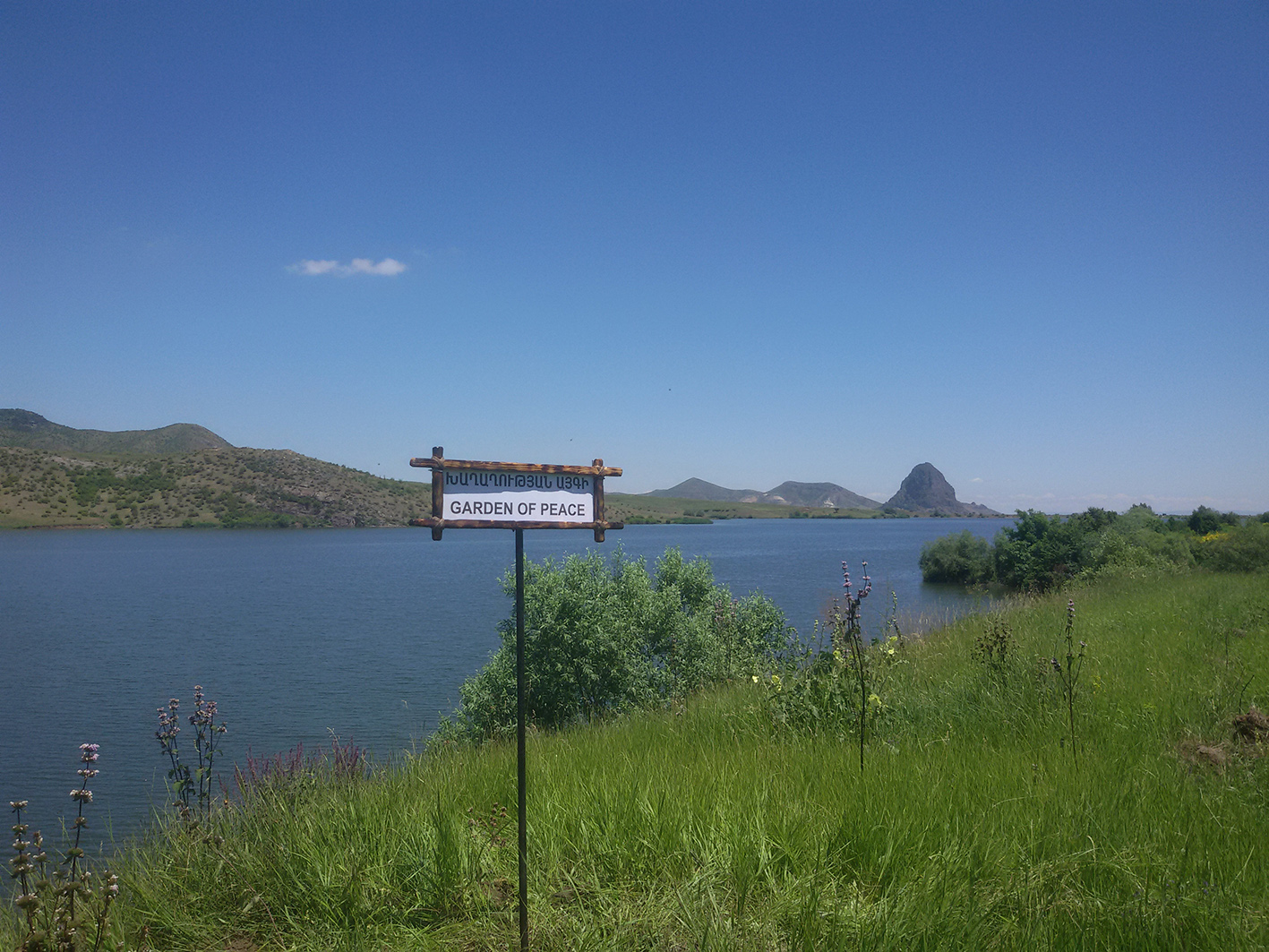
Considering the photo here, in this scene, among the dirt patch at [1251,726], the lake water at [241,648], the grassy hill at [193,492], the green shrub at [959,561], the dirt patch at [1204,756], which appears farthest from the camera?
the grassy hill at [193,492]

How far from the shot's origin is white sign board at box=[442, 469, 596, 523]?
4.38 metres

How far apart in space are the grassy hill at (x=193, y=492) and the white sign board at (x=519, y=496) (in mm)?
112190

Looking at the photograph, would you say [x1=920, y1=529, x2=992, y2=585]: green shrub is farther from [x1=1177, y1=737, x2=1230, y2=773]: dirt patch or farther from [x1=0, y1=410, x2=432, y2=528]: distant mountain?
[x1=0, y1=410, x2=432, y2=528]: distant mountain

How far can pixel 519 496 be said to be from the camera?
4492 mm

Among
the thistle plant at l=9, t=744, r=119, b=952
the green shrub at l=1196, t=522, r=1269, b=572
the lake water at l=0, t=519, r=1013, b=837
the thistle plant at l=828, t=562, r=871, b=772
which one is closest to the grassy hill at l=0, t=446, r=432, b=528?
the lake water at l=0, t=519, r=1013, b=837

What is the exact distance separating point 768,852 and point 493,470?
2.64 meters

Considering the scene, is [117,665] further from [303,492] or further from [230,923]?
[303,492]

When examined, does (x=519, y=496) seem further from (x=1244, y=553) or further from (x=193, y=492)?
(x=193, y=492)

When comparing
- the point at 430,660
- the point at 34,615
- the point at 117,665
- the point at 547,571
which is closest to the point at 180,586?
the point at 34,615

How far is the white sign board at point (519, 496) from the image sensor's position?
14.4ft

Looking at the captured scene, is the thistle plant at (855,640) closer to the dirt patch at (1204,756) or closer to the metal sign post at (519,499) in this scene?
the metal sign post at (519,499)

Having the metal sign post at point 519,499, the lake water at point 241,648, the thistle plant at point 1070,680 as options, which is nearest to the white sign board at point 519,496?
the metal sign post at point 519,499

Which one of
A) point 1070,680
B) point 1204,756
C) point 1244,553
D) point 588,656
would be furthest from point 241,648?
point 1244,553

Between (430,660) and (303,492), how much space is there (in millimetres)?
125535
